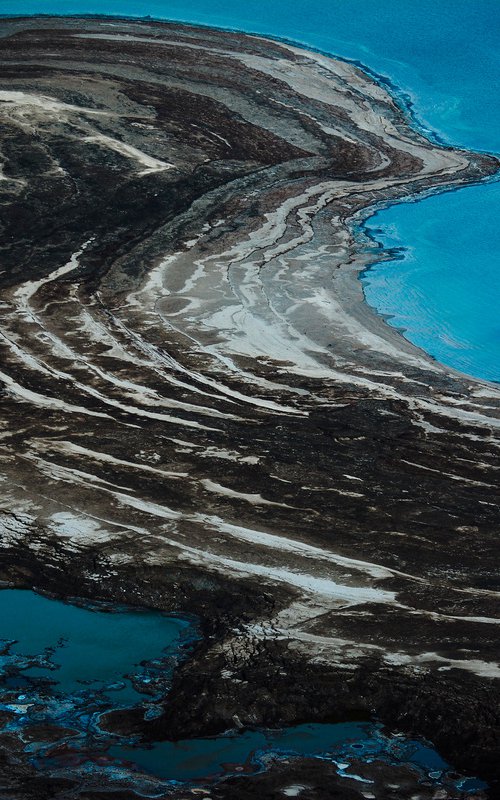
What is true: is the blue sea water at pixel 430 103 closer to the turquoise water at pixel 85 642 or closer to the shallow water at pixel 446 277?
the shallow water at pixel 446 277

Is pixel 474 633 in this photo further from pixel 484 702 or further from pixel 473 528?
pixel 473 528

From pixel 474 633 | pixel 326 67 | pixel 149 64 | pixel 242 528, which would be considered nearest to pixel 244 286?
pixel 242 528

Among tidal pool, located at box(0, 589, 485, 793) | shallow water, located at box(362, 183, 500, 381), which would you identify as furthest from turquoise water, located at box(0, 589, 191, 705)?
shallow water, located at box(362, 183, 500, 381)

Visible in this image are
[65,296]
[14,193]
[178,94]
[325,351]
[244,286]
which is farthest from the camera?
[178,94]

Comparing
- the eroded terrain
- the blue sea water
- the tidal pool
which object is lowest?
the tidal pool

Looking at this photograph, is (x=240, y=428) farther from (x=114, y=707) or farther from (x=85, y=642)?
(x=114, y=707)

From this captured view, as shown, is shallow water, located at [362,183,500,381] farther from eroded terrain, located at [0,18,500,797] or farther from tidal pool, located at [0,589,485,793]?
tidal pool, located at [0,589,485,793]
